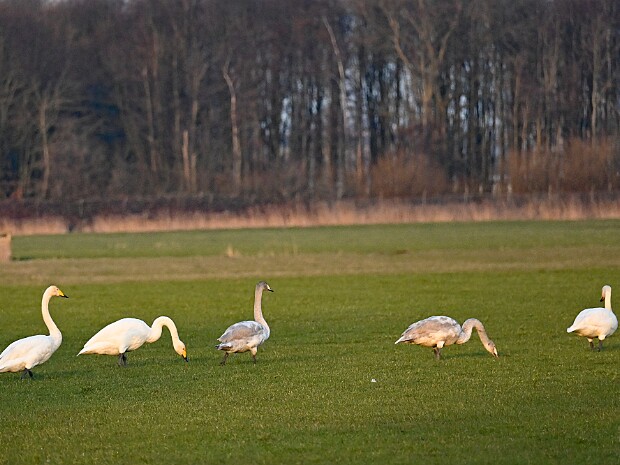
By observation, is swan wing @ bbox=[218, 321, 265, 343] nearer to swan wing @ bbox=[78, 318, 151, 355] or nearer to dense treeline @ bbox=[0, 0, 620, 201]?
swan wing @ bbox=[78, 318, 151, 355]

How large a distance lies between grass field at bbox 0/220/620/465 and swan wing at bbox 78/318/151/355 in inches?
10.9

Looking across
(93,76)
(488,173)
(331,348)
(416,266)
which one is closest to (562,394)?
(331,348)

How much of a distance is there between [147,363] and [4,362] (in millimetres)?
2311

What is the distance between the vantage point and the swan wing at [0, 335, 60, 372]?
13.3 meters

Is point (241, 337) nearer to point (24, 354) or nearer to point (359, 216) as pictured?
point (24, 354)

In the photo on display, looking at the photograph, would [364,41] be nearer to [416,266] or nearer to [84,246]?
[84,246]

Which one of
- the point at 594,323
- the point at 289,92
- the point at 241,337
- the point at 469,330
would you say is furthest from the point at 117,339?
the point at 289,92

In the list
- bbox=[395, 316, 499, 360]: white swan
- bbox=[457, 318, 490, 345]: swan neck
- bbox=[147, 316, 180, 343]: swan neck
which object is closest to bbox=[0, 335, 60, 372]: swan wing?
bbox=[147, 316, 180, 343]: swan neck

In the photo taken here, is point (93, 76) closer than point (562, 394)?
No

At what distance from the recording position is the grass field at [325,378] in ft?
32.1

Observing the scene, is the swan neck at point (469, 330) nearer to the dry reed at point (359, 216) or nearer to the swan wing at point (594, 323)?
the swan wing at point (594, 323)

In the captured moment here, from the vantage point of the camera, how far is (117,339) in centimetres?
1452

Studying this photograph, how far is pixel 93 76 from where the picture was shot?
7350 centimetres

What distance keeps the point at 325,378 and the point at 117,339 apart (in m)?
2.70
